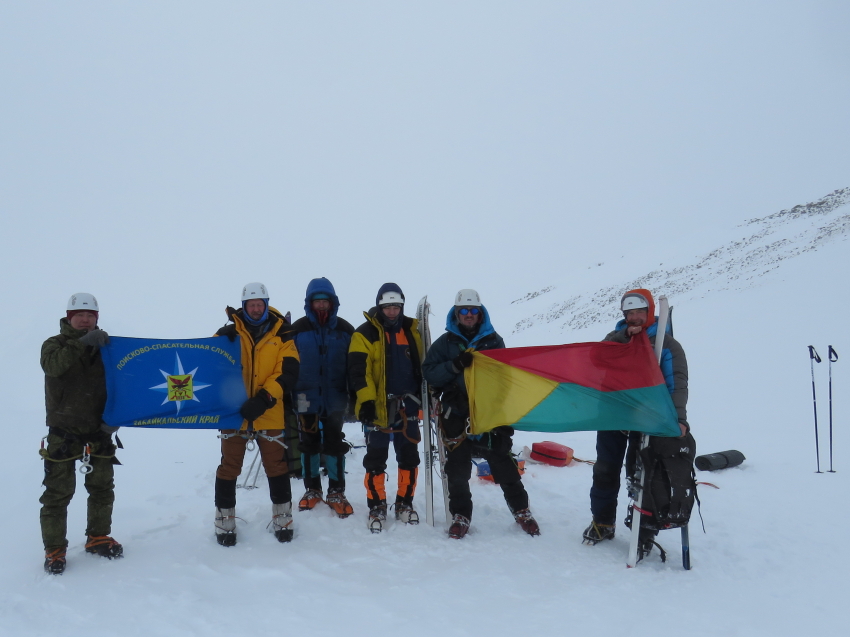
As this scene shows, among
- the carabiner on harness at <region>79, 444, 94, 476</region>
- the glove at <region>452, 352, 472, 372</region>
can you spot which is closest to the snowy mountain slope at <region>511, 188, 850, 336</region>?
the glove at <region>452, 352, 472, 372</region>

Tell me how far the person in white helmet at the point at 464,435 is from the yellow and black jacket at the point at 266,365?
4.81ft

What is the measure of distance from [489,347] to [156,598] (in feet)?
12.7

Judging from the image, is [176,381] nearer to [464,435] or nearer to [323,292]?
[323,292]

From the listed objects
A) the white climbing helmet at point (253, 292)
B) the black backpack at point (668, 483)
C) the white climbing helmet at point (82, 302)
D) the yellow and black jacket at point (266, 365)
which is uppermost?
the white climbing helmet at point (253, 292)

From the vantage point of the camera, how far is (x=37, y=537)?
558cm

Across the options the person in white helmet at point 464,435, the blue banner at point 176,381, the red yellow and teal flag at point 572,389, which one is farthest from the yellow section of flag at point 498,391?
the blue banner at point 176,381

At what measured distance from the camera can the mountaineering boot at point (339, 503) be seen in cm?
627

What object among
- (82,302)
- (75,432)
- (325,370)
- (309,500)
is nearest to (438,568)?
(309,500)

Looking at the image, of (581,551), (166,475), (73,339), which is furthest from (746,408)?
(73,339)

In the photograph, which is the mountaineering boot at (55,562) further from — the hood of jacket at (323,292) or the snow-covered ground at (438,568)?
the hood of jacket at (323,292)

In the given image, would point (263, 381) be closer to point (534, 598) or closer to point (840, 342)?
point (534, 598)

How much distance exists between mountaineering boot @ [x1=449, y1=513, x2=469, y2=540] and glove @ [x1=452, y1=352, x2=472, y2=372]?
5.45ft

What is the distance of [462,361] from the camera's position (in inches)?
222

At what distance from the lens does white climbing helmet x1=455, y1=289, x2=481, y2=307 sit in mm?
5855
